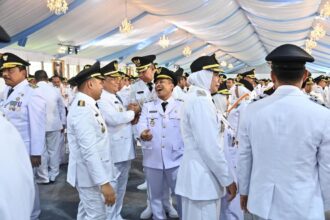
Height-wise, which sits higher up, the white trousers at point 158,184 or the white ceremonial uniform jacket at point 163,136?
Answer: the white ceremonial uniform jacket at point 163,136

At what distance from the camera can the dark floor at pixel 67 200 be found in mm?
4148

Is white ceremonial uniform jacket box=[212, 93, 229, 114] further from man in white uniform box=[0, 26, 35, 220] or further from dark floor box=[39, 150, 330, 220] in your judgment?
man in white uniform box=[0, 26, 35, 220]

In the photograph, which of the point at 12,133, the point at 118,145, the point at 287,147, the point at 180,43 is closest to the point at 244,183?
Answer: the point at 287,147

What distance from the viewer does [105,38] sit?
14.1 metres

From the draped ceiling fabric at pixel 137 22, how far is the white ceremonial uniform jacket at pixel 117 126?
222 inches

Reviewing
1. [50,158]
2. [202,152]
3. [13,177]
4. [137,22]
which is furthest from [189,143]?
[137,22]

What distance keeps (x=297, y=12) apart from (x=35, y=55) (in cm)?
854

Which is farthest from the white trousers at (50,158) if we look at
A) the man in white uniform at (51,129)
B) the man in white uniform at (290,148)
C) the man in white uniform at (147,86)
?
the man in white uniform at (290,148)

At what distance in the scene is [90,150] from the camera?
2604mm

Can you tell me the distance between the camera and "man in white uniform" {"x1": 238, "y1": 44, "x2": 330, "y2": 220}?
5.94ft

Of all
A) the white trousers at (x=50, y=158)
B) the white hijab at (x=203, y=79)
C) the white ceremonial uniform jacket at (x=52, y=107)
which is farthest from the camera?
the white ceremonial uniform jacket at (x=52, y=107)

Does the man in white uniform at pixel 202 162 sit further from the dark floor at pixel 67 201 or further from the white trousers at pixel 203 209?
the dark floor at pixel 67 201

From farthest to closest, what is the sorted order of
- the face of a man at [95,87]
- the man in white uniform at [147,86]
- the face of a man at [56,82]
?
the face of a man at [56,82], the man in white uniform at [147,86], the face of a man at [95,87]

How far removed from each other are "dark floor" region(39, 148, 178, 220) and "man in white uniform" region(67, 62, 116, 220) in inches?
52.4
